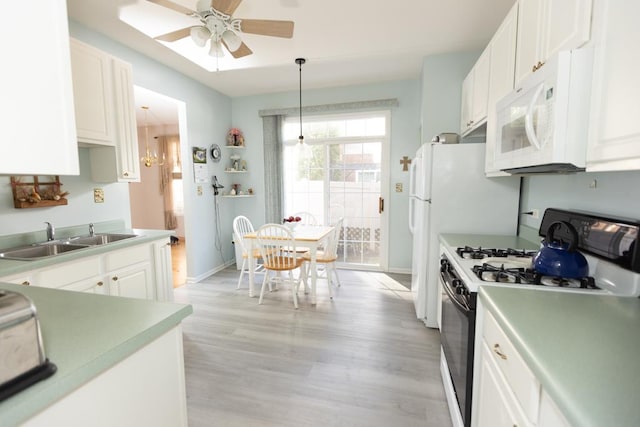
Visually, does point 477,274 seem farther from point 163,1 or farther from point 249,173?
point 249,173

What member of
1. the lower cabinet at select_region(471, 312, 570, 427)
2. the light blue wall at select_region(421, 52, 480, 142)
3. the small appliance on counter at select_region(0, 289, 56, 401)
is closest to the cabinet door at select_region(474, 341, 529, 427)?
the lower cabinet at select_region(471, 312, 570, 427)

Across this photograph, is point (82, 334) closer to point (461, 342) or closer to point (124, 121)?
point (461, 342)

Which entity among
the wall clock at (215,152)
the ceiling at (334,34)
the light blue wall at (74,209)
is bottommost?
the light blue wall at (74,209)

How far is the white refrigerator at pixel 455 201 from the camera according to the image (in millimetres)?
2402

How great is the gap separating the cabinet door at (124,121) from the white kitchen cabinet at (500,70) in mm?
2913

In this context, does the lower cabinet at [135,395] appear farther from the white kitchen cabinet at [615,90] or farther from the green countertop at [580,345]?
the white kitchen cabinet at [615,90]

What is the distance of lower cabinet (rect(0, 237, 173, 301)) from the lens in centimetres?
174

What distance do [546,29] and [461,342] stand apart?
1.54 meters

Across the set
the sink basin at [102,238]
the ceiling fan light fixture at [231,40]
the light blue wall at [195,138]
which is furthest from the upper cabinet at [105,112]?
the ceiling fan light fixture at [231,40]

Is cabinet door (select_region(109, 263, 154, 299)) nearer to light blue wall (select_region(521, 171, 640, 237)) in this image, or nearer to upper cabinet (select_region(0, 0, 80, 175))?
upper cabinet (select_region(0, 0, 80, 175))

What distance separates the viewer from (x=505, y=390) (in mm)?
972

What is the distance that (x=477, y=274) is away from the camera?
54.9 inches

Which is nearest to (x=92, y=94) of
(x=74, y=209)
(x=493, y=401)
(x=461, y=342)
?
(x=74, y=209)

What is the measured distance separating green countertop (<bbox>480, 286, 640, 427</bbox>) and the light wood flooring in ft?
3.31
